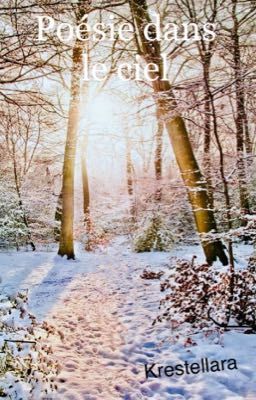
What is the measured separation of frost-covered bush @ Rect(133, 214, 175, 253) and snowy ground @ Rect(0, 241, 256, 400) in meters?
3.91

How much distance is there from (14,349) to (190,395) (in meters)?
1.47

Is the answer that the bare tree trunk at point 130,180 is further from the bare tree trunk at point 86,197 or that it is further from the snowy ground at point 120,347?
the snowy ground at point 120,347

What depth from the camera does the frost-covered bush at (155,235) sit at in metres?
11.9

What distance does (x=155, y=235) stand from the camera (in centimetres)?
1197

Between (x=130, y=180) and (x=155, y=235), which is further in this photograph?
(x=130, y=180)

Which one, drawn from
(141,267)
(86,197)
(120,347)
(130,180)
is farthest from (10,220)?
(120,347)

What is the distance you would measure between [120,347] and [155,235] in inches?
307

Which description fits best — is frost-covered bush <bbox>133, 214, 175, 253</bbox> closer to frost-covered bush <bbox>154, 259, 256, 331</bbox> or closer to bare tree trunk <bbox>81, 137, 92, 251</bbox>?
bare tree trunk <bbox>81, 137, 92, 251</bbox>

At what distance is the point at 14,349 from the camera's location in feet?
11.2

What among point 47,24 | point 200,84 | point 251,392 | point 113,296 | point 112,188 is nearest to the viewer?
point 251,392

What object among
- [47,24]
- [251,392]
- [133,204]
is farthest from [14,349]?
[133,204]

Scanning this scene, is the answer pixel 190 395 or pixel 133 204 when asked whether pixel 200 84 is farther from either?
pixel 133 204

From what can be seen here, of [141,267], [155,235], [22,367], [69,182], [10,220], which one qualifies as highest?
[69,182]

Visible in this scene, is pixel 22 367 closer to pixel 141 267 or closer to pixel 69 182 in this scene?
pixel 141 267
